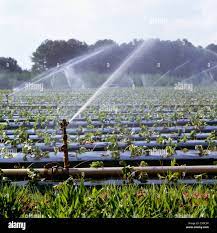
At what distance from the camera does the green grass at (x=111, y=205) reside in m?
4.03

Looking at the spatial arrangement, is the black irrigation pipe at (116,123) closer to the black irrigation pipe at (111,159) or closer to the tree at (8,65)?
the black irrigation pipe at (111,159)

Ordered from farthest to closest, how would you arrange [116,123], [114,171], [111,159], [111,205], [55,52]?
1. [55,52]
2. [116,123]
3. [111,159]
4. [114,171]
5. [111,205]

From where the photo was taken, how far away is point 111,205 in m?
4.21

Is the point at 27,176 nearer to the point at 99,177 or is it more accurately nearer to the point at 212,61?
the point at 99,177

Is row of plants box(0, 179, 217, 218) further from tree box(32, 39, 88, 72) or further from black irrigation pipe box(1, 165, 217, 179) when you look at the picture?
tree box(32, 39, 88, 72)

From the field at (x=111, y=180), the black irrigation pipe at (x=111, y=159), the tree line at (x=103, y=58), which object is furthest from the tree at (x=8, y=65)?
the black irrigation pipe at (x=111, y=159)

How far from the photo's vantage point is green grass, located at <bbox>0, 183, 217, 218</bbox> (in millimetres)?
4027

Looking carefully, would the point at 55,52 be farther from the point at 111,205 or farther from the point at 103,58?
the point at 111,205

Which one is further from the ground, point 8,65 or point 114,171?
point 8,65

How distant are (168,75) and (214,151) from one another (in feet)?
164

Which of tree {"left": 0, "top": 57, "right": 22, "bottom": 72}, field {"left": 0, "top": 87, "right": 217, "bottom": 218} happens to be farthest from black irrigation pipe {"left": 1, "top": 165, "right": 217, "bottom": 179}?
tree {"left": 0, "top": 57, "right": 22, "bottom": 72}

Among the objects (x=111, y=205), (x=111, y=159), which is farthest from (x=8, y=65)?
(x=111, y=205)

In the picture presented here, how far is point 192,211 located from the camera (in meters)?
4.16
